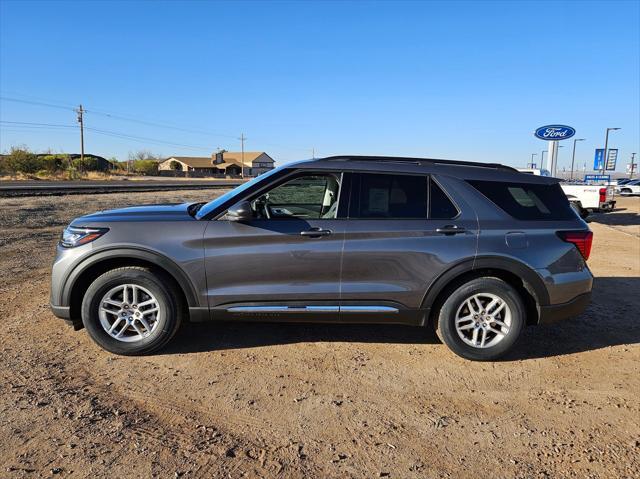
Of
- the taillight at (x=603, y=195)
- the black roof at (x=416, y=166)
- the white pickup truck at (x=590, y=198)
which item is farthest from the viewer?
the white pickup truck at (x=590, y=198)

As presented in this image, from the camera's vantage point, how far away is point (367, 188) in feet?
13.2

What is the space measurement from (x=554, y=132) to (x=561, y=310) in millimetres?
21992

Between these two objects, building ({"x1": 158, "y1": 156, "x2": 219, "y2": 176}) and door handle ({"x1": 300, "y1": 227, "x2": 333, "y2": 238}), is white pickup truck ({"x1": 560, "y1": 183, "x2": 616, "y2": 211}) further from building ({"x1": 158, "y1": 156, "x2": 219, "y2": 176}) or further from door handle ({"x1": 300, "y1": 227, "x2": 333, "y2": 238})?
building ({"x1": 158, "y1": 156, "x2": 219, "y2": 176})

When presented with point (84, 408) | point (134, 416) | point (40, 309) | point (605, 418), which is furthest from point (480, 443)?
point (40, 309)

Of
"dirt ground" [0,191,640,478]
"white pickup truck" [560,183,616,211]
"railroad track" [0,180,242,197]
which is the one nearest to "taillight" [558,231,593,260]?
"dirt ground" [0,191,640,478]

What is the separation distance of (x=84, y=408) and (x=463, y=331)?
3066mm

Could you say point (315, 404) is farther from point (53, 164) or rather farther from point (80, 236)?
point (53, 164)

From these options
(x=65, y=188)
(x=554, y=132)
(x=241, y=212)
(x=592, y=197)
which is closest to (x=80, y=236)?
(x=241, y=212)

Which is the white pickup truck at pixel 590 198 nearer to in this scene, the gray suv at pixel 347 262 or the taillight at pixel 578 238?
the taillight at pixel 578 238

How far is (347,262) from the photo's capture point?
389 centimetres

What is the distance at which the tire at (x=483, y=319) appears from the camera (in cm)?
396

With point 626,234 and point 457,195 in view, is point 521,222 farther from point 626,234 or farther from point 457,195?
point 626,234

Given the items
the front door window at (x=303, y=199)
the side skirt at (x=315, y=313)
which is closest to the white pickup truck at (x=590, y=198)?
the front door window at (x=303, y=199)

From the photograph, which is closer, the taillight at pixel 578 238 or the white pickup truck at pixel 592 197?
the taillight at pixel 578 238
